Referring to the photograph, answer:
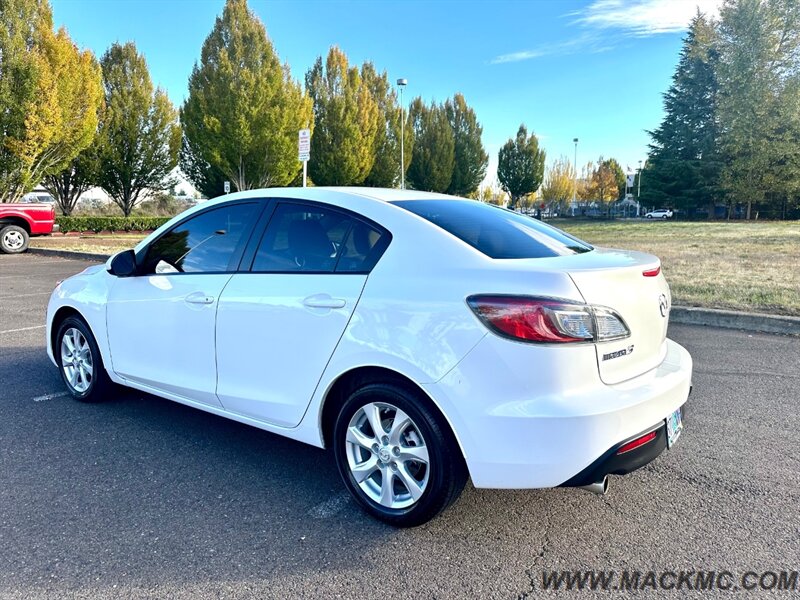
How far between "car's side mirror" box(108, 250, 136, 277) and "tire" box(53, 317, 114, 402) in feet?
2.13

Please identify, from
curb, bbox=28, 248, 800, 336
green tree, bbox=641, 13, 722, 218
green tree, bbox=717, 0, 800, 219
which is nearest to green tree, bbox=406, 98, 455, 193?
green tree, bbox=641, 13, 722, 218

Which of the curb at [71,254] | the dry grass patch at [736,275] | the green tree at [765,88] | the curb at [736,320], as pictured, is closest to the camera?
the curb at [736,320]

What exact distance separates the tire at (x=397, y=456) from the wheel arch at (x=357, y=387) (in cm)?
2

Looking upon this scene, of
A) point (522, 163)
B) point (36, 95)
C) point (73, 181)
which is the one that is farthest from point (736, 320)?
point (522, 163)

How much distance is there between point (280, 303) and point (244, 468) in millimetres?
1025

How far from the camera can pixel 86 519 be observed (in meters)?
2.76

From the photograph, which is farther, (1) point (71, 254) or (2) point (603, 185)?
(2) point (603, 185)

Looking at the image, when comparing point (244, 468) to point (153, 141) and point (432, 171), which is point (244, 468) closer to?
point (153, 141)

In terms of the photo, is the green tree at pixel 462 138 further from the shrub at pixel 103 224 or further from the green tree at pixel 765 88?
the shrub at pixel 103 224

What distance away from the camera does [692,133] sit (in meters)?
45.2

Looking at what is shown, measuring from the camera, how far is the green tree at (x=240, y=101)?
1022 inches

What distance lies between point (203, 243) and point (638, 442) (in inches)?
104

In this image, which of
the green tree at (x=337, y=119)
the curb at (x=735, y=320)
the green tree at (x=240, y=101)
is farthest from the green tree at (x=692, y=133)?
the curb at (x=735, y=320)

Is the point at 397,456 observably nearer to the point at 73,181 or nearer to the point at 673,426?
the point at 673,426
